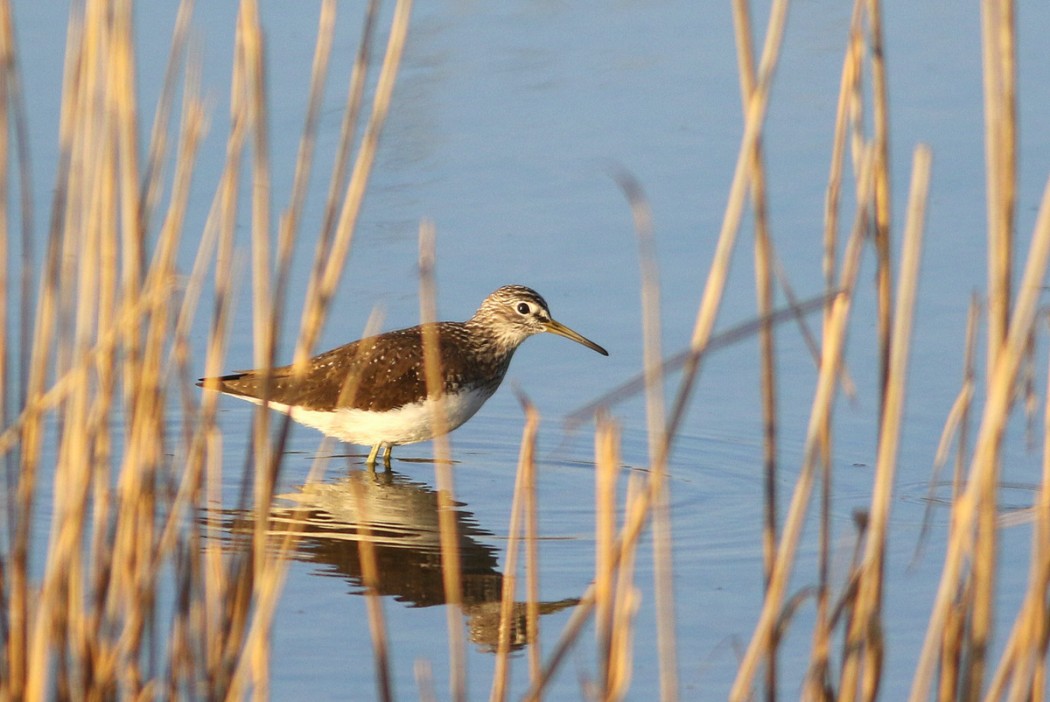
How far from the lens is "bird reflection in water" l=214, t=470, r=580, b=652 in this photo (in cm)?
623

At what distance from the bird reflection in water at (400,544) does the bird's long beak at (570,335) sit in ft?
3.64

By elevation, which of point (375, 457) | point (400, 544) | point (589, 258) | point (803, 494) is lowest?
point (400, 544)

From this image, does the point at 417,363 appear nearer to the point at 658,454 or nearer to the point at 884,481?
the point at 658,454

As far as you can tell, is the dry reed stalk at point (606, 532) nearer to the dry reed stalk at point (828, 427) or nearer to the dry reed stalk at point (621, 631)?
the dry reed stalk at point (621, 631)

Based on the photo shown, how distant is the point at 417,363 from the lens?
838cm

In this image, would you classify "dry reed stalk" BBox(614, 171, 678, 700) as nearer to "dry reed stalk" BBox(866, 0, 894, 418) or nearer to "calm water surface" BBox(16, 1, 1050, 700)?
"dry reed stalk" BBox(866, 0, 894, 418)

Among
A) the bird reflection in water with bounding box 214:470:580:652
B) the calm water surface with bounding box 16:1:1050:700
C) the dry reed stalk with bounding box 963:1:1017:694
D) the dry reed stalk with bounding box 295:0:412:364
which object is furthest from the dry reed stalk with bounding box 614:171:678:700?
the bird reflection in water with bounding box 214:470:580:652

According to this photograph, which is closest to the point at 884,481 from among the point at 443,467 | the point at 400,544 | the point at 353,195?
the point at 443,467

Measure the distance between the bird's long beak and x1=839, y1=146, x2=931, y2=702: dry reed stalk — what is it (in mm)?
4669

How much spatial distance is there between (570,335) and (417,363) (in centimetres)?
81

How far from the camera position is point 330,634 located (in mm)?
5844

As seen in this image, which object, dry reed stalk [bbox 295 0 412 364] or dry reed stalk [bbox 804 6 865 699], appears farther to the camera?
dry reed stalk [bbox 804 6 865 699]

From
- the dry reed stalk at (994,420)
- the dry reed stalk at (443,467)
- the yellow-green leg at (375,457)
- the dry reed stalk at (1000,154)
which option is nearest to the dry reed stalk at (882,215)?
the dry reed stalk at (1000,154)

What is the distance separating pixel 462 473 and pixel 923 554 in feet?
7.64
